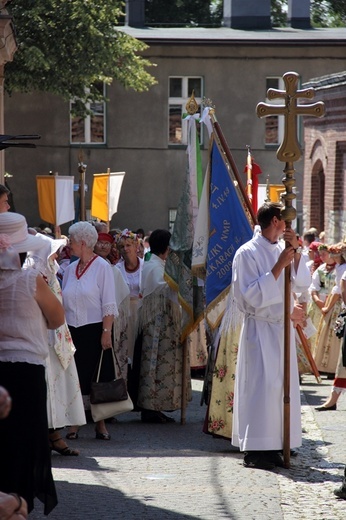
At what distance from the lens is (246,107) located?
3944 centimetres

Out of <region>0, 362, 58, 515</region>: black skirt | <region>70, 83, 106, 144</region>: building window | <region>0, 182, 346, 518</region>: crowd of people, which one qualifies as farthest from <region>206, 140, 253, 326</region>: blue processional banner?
<region>70, 83, 106, 144</region>: building window

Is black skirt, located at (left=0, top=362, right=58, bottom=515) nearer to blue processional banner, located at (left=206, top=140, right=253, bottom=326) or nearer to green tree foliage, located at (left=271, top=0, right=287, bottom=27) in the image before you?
blue processional banner, located at (left=206, top=140, right=253, bottom=326)

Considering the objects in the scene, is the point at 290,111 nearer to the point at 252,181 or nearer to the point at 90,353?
the point at 90,353

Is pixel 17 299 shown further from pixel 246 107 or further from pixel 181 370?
pixel 246 107

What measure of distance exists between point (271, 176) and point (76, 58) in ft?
31.0

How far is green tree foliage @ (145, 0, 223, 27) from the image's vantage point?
55.1 metres

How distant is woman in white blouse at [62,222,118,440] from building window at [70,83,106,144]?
29113 mm

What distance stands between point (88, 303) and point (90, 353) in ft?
1.42

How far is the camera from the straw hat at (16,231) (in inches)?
264

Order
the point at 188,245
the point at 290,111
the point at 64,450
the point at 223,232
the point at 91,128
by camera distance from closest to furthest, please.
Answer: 1. the point at 290,111
2. the point at 64,450
3. the point at 223,232
4. the point at 188,245
5. the point at 91,128

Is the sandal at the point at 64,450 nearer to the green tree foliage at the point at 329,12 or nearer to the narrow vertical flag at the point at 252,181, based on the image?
the narrow vertical flag at the point at 252,181

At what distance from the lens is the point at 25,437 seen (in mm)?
6875

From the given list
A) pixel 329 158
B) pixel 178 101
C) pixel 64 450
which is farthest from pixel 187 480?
pixel 178 101

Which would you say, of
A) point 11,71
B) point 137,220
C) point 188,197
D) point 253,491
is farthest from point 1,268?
point 137,220
